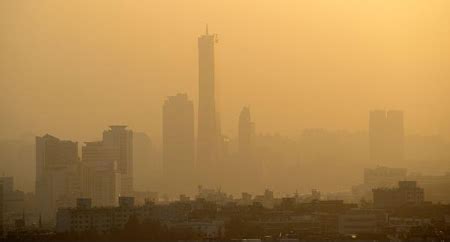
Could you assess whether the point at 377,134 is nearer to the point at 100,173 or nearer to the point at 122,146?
the point at 122,146

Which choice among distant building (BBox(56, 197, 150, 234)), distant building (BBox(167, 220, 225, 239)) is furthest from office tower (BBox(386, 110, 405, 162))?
distant building (BBox(167, 220, 225, 239))

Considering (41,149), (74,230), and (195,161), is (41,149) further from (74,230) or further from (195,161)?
(74,230)

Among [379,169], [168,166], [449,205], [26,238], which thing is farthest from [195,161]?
[26,238]

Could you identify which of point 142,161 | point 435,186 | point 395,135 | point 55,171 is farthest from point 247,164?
point 435,186

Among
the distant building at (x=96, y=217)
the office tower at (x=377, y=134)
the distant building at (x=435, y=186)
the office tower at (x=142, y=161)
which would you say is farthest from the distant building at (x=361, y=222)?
the office tower at (x=142, y=161)

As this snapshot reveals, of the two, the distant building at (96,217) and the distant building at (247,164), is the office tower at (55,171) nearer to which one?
the distant building at (96,217)
